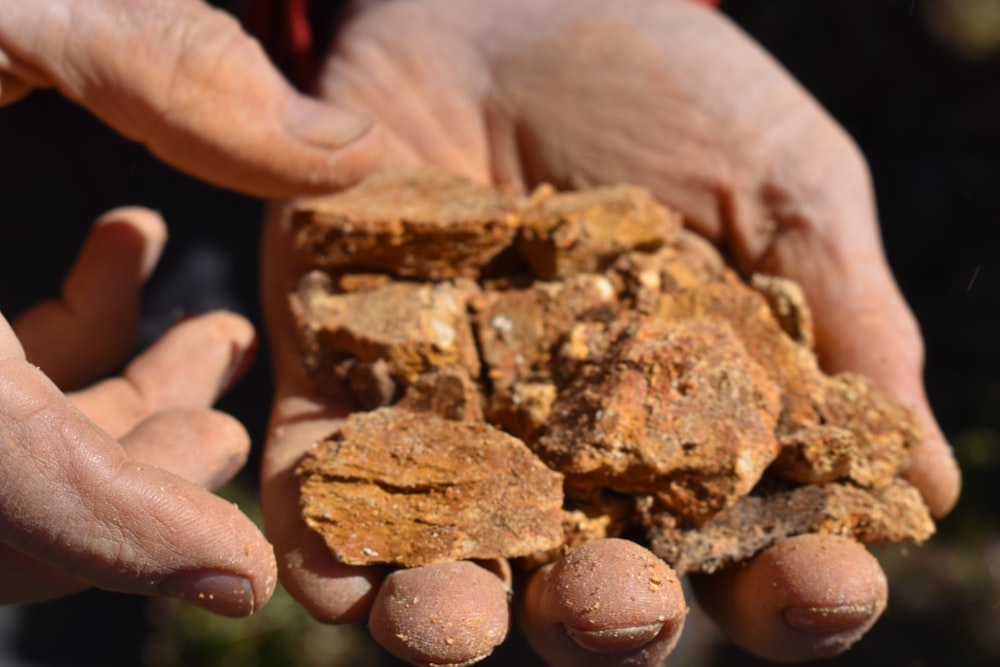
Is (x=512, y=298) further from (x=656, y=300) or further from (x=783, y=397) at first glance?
(x=783, y=397)

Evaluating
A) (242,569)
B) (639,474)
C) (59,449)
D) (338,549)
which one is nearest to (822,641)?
(639,474)

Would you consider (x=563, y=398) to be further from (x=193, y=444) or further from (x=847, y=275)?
(x=847, y=275)

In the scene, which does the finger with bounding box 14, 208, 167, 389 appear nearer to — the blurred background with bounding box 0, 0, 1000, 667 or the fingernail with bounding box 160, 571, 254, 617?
the blurred background with bounding box 0, 0, 1000, 667

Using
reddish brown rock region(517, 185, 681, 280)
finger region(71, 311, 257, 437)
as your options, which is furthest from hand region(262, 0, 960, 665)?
reddish brown rock region(517, 185, 681, 280)

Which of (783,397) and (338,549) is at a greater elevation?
(783,397)

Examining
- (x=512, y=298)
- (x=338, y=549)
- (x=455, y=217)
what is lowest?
(x=338, y=549)
